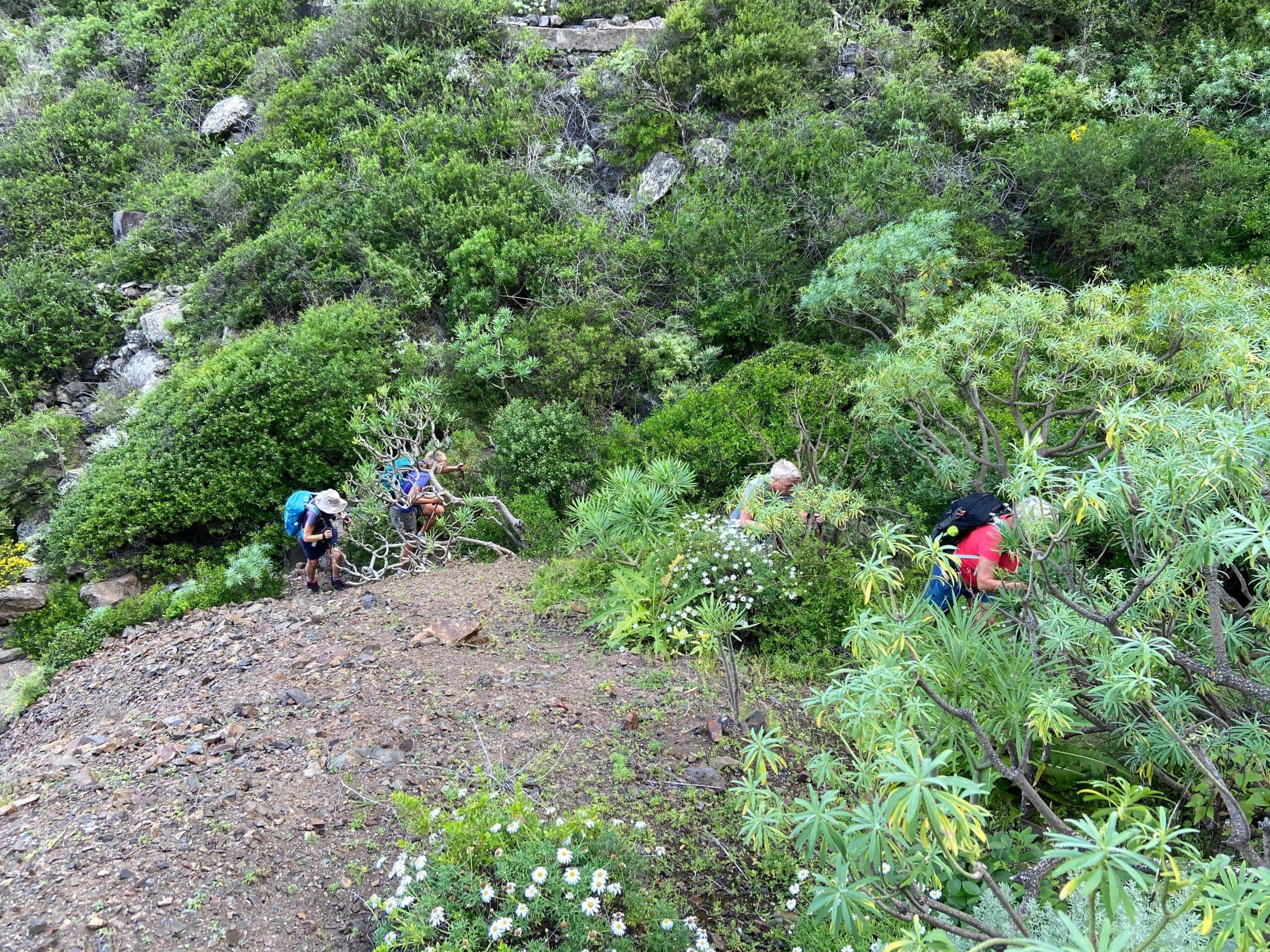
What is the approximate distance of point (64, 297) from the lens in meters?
12.1

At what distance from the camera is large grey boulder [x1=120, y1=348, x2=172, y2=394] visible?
10914mm

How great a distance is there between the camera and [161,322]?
1124cm

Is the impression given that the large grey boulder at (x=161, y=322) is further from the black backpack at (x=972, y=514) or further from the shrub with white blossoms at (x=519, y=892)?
the black backpack at (x=972, y=514)

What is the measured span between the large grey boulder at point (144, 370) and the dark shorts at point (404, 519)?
583 centimetres

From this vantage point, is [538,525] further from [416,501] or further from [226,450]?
[226,450]

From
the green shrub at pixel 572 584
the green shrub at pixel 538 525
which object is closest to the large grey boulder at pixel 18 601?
the green shrub at pixel 538 525

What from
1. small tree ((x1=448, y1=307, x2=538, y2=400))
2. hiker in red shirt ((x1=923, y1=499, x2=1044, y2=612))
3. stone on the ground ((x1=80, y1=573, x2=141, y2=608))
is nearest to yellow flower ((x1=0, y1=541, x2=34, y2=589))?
stone on the ground ((x1=80, y1=573, x2=141, y2=608))

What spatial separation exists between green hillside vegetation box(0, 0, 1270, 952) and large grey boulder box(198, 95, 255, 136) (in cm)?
46

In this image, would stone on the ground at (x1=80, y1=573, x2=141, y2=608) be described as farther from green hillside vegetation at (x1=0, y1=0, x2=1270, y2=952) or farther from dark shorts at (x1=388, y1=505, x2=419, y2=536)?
dark shorts at (x1=388, y1=505, x2=419, y2=536)

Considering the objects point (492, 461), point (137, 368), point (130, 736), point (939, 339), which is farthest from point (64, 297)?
point (939, 339)

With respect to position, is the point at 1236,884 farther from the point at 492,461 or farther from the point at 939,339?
the point at 492,461

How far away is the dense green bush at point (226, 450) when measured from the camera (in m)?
8.12

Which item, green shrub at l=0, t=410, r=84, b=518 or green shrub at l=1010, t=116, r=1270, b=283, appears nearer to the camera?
green shrub at l=1010, t=116, r=1270, b=283

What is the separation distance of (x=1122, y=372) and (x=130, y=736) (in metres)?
6.33
